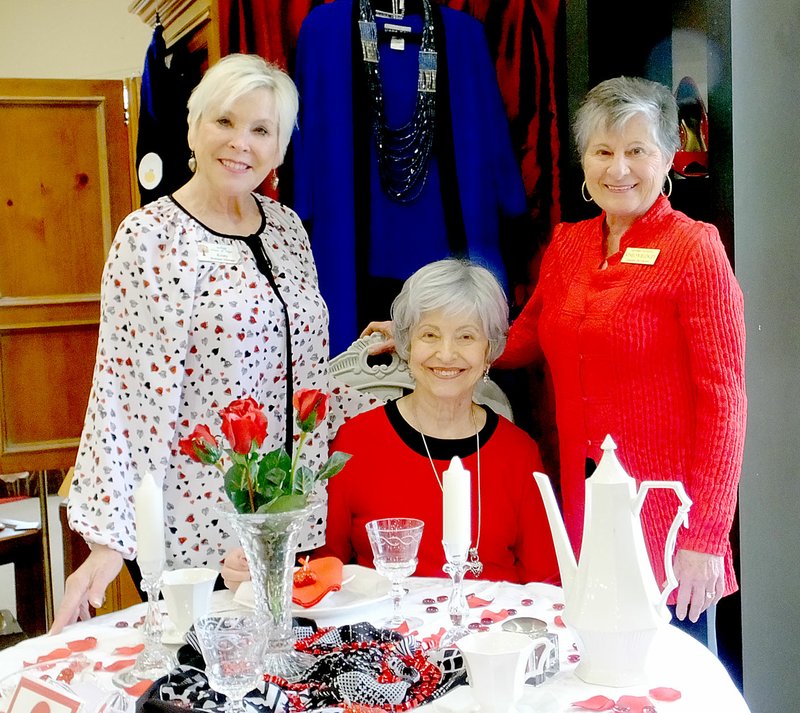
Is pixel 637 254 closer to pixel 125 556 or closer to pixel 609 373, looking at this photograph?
pixel 609 373

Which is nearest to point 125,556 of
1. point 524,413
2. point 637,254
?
point 637,254

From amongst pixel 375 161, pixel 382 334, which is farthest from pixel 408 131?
pixel 382 334

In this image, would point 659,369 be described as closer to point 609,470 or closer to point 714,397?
point 714,397

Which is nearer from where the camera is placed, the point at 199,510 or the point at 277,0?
the point at 199,510

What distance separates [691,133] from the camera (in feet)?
8.50

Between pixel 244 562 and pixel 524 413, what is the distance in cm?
153

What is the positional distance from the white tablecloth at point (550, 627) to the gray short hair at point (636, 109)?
0.99m

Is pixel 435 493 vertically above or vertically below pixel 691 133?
below

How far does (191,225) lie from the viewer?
211 cm

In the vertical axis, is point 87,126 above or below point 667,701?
above

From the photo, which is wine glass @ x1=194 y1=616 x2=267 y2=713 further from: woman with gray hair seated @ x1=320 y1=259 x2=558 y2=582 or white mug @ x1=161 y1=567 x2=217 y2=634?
woman with gray hair seated @ x1=320 y1=259 x2=558 y2=582

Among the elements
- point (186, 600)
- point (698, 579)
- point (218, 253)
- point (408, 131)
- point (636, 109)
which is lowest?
point (698, 579)

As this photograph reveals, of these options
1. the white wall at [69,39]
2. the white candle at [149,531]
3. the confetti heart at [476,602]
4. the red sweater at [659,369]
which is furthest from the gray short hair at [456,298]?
the white wall at [69,39]

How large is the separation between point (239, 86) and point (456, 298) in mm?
670
